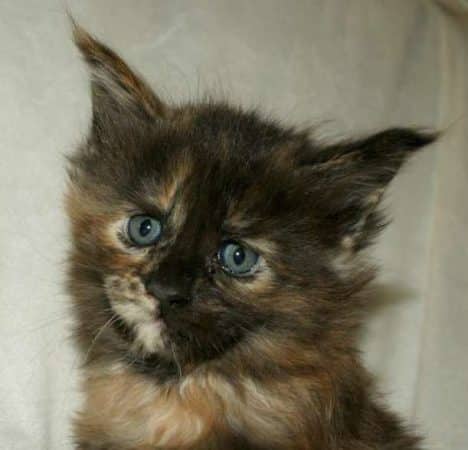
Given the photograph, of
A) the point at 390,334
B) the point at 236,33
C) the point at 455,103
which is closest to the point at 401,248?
the point at 390,334

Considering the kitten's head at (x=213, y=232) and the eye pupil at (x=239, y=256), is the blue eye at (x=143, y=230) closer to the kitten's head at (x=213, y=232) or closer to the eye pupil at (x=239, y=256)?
the kitten's head at (x=213, y=232)

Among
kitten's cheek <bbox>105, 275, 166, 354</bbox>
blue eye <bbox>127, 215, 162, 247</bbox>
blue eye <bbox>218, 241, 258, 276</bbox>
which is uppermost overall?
blue eye <bbox>127, 215, 162, 247</bbox>

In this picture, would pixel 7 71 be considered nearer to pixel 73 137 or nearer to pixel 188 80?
pixel 73 137

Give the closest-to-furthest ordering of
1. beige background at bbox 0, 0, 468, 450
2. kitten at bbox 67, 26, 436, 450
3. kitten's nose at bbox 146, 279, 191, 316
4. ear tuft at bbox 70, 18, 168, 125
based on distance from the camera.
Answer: kitten's nose at bbox 146, 279, 191, 316, kitten at bbox 67, 26, 436, 450, ear tuft at bbox 70, 18, 168, 125, beige background at bbox 0, 0, 468, 450

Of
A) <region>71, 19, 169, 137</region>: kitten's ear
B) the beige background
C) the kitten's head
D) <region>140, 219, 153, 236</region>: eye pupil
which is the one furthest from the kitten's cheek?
the beige background

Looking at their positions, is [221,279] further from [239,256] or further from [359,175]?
[359,175]

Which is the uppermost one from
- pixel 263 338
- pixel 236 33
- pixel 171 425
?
pixel 236 33

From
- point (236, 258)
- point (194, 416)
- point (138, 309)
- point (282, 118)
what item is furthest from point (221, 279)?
point (282, 118)

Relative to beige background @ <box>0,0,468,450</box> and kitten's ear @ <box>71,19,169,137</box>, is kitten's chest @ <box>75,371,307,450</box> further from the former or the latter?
kitten's ear @ <box>71,19,169,137</box>

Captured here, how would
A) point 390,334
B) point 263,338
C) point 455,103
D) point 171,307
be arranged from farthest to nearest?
1. point 455,103
2. point 390,334
3. point 263,338
4. point 171,307
